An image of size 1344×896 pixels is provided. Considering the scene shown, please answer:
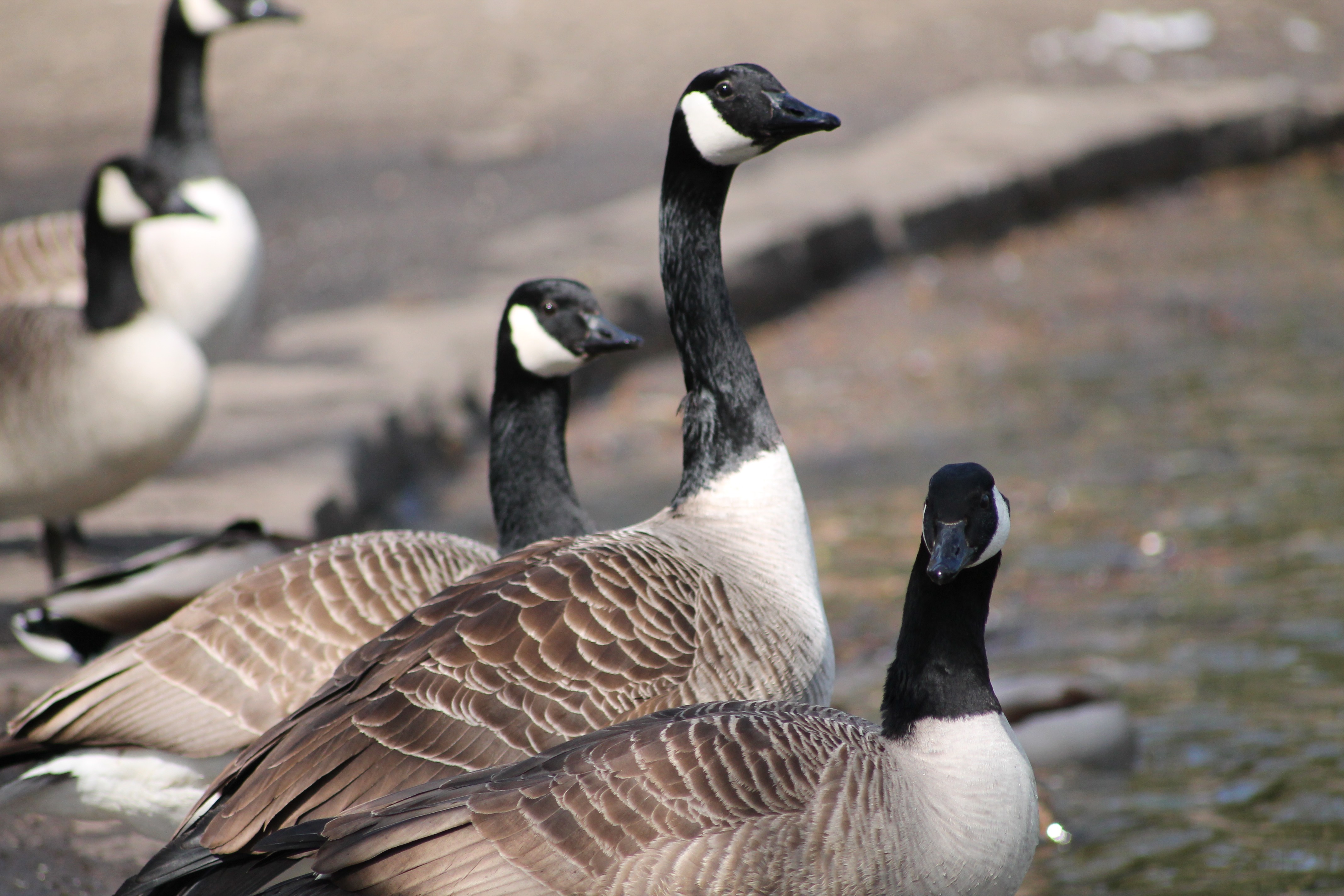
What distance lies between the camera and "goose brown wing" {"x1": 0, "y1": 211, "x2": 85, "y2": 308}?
6551 mm

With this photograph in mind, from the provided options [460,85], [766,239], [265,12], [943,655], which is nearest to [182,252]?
[265,12]

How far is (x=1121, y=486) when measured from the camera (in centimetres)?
724

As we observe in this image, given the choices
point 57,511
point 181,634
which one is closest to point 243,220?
point 57,511

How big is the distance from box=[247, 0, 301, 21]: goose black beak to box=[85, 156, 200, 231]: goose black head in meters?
2.14

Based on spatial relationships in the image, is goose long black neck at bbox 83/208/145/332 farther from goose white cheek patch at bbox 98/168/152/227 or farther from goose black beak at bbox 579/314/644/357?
goose black beak at bbox 579/314/644/357

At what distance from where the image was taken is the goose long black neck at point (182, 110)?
7734 millimetres

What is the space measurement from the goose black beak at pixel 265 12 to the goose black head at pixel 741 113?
4.71 metres

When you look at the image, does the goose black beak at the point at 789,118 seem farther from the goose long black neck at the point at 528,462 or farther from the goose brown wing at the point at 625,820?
the goose brown wing at the point at 625,820

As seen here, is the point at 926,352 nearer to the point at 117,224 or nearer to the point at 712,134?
the point at 117,224

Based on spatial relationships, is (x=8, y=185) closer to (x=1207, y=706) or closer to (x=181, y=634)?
(x=181, y=634)

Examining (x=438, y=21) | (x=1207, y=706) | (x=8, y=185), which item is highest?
(x=438, y=21)

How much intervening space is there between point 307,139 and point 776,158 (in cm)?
382

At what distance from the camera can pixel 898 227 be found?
36.1 feet

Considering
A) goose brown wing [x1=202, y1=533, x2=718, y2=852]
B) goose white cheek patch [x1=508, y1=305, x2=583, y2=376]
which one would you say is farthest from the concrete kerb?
goose brown wing [x1=202, y1=533, x2=718, y2=852]
